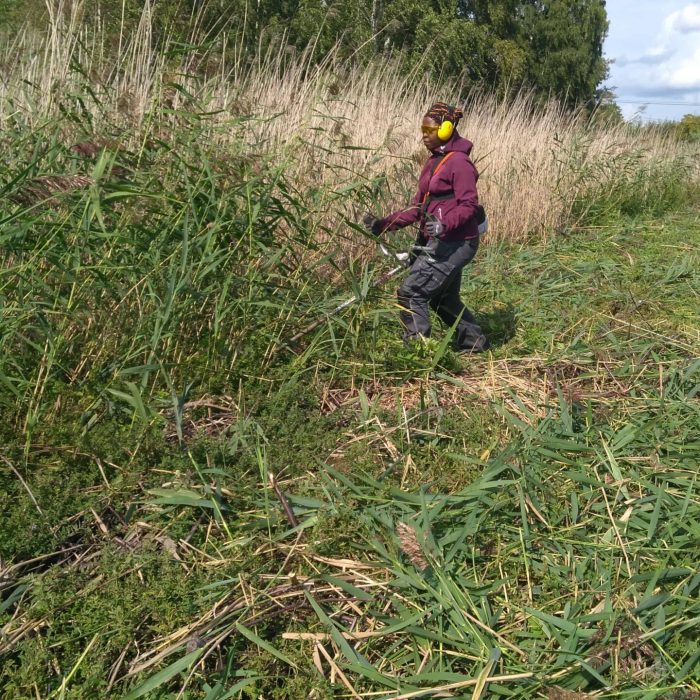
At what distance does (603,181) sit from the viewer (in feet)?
29.9

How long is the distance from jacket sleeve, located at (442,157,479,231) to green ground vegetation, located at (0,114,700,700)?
2.02ft

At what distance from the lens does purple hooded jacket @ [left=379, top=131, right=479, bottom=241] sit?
3975mm

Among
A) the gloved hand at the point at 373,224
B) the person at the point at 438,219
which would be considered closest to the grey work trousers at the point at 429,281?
the person at the point at 438,219

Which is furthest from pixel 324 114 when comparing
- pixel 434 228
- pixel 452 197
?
pixel 434 228

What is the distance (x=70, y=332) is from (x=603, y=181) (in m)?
7.80

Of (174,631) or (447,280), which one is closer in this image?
(174,631)

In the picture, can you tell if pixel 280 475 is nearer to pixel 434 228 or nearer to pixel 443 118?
pixel 434 228

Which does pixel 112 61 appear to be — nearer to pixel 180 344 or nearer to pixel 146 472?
pixel 180 344

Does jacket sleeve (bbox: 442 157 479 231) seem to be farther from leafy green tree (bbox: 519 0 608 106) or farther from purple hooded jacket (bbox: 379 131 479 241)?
leafy green tree (bbox: 519 0 608 106)

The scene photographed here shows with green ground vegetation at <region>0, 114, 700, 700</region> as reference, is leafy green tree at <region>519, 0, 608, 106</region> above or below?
above

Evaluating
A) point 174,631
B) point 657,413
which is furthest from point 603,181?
point 174,631

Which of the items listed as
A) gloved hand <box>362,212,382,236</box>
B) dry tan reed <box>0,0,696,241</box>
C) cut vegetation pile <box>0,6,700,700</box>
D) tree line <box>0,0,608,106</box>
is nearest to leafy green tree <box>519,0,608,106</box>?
tree line <box>0,0,608,106</box>

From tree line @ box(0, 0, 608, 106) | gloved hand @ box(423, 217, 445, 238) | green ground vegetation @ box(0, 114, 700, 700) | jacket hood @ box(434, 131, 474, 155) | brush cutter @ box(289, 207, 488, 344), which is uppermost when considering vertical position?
tree line @ box(0, 0, 608, 106)

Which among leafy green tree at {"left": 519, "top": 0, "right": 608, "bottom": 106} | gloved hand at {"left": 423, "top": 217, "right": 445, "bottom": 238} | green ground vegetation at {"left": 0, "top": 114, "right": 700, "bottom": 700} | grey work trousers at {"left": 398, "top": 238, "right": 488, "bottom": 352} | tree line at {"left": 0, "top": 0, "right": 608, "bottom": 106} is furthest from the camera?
leafy green tree at {"left": 519, "top": 0, "right": 608, "bottom": 106}
